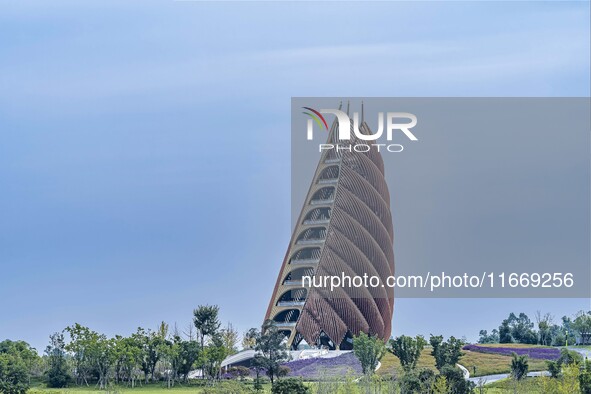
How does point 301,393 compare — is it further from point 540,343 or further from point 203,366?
point 540,343

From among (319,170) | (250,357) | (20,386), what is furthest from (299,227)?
(20,386)

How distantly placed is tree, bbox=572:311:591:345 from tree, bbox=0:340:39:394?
34.7 m

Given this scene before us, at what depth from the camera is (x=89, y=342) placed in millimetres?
65250

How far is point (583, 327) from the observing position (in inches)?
3383

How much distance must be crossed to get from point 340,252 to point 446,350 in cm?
2080

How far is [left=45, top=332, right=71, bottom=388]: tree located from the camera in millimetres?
64188

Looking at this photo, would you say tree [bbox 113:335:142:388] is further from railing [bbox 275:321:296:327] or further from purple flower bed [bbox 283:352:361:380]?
railing [bbox 275:321:296:327]

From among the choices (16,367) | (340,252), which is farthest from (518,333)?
(16,367)

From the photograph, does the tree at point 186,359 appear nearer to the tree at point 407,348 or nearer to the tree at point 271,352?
the tree at point 271,352

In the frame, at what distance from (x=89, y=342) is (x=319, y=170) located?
95.9 ft

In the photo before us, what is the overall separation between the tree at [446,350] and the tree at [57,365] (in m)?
17.7

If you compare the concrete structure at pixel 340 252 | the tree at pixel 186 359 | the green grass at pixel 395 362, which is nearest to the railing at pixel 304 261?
the concrete structure at pixel 340 252

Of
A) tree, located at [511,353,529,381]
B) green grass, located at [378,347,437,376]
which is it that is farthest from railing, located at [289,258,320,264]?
tree, located at [511,353,529,381]

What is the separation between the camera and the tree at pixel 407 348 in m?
69.2
